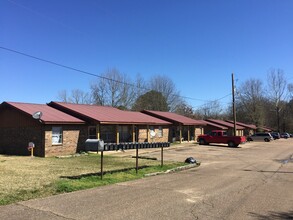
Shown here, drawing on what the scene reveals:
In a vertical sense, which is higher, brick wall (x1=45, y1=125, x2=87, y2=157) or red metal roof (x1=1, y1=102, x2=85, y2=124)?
red metal roof (x1=1, y1=102, x2=85, y2=124)

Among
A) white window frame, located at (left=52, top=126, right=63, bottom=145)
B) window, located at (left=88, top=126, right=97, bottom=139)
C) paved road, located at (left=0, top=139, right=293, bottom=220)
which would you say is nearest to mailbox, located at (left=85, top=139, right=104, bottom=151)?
paved road, located at (left=0, top=139, right=293, bottom=220)

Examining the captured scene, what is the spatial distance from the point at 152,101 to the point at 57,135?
48.6m

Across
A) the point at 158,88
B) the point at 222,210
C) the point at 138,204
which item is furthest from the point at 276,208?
the point at 158,88

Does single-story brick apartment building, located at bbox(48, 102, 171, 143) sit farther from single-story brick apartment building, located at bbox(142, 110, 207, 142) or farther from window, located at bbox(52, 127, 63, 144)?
window, located at bbox(52, 127, 63, 144)

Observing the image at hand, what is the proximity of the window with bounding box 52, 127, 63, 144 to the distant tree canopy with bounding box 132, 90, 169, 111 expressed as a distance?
46044mm

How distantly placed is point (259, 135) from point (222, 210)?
57.3m

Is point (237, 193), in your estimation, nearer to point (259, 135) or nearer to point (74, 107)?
point (74, 107)

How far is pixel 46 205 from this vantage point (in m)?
8.41

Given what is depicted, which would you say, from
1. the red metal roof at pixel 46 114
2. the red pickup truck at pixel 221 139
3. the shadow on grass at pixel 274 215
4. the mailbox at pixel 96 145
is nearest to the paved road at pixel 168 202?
the shadow on grass at pixel 274 215

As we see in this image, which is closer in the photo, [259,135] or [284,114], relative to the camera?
[259,135]

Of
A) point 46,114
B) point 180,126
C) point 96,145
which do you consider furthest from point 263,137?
point 96,145

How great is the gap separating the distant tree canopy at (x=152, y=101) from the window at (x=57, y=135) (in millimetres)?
46044

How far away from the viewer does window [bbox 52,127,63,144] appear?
26000 millimetres

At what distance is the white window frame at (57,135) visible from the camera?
2600 cm
